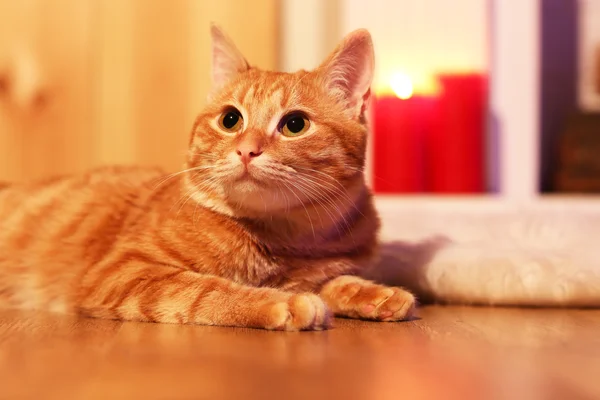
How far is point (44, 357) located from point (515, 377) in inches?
26.7

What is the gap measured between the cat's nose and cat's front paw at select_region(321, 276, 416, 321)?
1.18 feet

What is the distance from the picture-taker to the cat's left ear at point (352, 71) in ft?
4.97

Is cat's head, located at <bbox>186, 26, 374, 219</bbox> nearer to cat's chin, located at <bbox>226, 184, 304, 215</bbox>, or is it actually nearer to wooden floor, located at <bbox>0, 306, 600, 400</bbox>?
cat's chin, located at <bbox>226, 184, 304, 215</bbox>

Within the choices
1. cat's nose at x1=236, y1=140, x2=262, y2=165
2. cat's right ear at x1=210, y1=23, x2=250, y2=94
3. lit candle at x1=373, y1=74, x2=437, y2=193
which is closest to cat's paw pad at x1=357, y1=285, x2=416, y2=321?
cat's nose at x1=236, y1=140, x2=262, y2=165

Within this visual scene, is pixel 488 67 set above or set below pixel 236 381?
above

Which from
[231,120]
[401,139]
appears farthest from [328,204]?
[401,139]

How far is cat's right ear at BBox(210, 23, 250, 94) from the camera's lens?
64.1 inches

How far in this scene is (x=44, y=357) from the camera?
965mm

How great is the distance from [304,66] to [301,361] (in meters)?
2.12

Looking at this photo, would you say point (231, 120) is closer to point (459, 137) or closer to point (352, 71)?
point (352, 71)

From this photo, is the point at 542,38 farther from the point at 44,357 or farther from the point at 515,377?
the point at 44,357

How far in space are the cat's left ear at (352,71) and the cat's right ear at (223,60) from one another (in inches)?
8.6

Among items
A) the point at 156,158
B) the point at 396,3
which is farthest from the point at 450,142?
the point at 156,158

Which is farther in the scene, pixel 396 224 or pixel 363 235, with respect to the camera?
pixel 396 224
